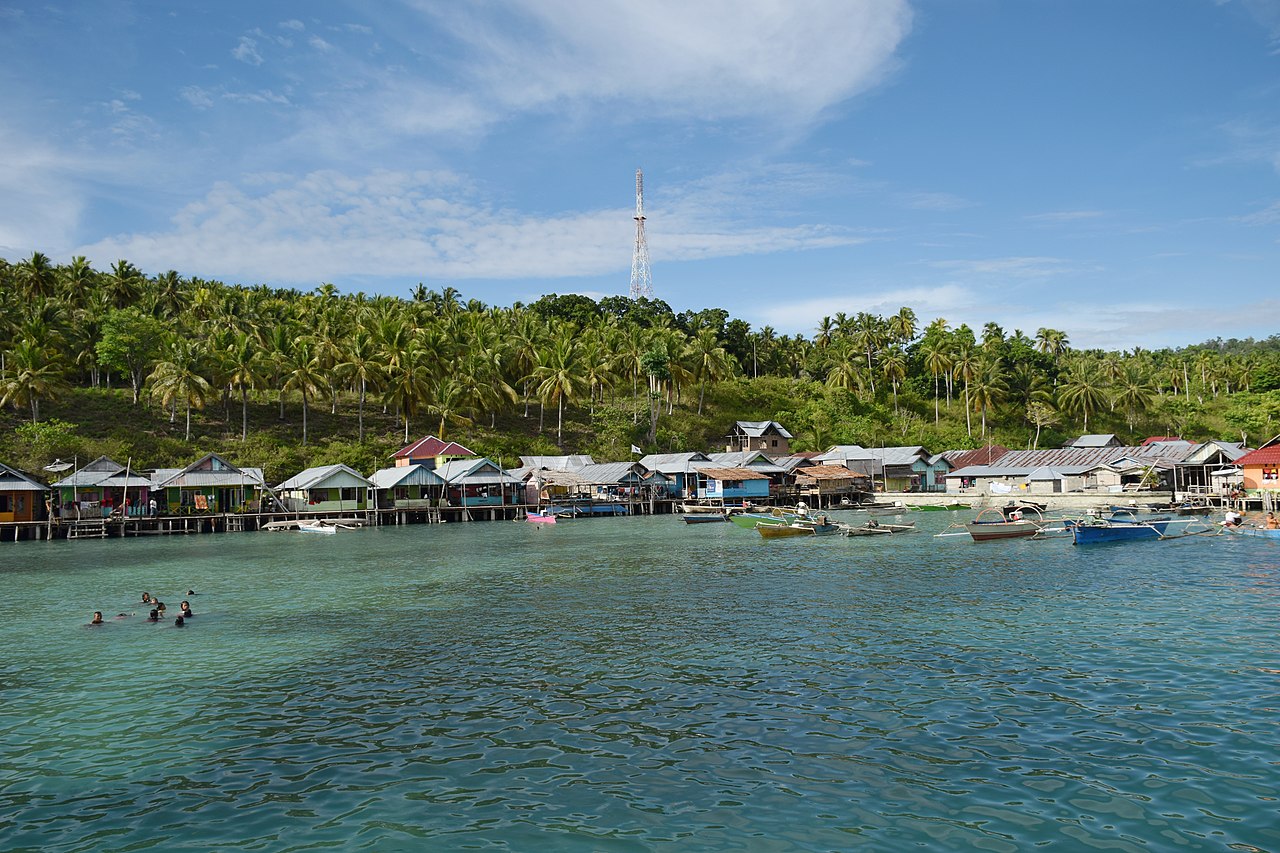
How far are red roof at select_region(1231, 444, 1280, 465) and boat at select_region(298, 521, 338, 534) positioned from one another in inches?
2495

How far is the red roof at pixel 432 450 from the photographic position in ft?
255

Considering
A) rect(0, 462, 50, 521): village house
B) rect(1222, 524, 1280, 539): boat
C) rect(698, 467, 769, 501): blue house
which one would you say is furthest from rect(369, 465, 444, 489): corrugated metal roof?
rect(1222, 524, 1280, 539): boat

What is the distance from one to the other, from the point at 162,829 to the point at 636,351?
89.4 m

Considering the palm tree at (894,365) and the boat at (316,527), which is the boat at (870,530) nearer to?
Answer: the boat at (316,527)

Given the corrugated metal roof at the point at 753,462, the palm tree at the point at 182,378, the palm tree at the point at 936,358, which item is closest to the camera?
the palm tree at the point at 182,378

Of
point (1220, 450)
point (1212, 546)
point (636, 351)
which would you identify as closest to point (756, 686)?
point (1212, 546)

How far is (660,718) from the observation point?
14.4 metres

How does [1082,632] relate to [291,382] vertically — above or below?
below

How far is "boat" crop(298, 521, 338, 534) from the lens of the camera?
59753 millimetres

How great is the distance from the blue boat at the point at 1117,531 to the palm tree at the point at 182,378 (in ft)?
231

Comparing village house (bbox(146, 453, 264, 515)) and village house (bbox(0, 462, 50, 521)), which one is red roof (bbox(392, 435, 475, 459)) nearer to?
village house (bbox(146, 453, 264, 515))

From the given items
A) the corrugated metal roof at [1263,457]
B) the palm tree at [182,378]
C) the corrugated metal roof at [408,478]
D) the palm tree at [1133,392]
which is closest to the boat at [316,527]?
the corrugated metal roof at [408,478]

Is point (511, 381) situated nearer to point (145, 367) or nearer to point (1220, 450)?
point (145, 367)

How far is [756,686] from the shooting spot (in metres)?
16.3
